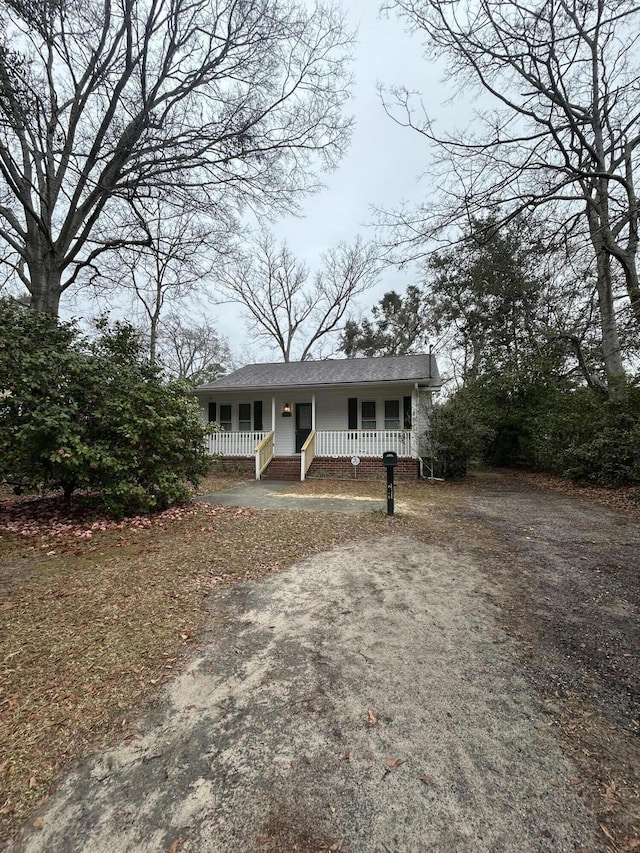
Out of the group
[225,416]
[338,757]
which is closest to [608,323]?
[338,757]

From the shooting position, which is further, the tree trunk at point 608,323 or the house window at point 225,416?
the house window at point 225,416

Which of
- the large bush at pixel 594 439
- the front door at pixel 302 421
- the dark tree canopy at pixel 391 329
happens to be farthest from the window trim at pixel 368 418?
the dark tree canopy at pixel 391 329

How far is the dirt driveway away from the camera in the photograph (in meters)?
1.32

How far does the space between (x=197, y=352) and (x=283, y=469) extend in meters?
20.4

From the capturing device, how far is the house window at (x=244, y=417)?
A: 14.0 m

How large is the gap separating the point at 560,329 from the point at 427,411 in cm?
555

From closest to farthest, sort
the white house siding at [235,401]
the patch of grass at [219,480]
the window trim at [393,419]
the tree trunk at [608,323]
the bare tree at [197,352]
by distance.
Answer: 1. the patch of grass at [219,480]
2. the tree trunk at [608,323]
3. the window trim at [393,419]
4. the white house siding at [235,401]
5. the bare tree at [197,352]

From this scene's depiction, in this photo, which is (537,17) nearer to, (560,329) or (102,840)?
(560,329)

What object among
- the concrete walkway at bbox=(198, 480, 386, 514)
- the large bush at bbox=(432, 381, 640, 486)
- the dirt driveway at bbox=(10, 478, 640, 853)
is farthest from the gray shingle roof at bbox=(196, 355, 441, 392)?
the dirt driveway at bbox=(10, 478, 640, 853)

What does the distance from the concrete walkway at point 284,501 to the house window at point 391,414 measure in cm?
395

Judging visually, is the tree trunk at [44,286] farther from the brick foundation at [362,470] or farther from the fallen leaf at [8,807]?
the fallen leaf at [8,807]

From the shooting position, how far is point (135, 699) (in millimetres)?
1990

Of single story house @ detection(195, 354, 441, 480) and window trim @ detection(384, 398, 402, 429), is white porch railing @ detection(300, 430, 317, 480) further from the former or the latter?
window trim @ detection(384, 398, 402, 429)

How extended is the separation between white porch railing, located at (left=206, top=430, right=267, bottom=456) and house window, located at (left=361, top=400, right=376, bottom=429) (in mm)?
3619
